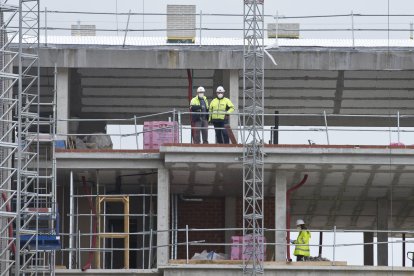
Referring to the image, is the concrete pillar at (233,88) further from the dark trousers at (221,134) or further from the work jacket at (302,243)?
the work jacket at (302,243)

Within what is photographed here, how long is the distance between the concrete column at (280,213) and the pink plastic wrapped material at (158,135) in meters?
3.16

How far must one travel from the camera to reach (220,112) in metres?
56.8

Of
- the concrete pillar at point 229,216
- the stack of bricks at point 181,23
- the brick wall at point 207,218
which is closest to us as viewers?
the stack of bricks at point 181,23

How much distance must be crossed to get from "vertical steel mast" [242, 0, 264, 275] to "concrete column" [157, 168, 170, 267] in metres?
2.13

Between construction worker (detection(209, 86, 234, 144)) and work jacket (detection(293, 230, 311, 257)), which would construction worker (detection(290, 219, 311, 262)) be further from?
construction worker (detection(209, 86, 234, 144))

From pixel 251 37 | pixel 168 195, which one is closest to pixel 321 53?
pixel 251 37

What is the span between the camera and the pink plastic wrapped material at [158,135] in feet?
190

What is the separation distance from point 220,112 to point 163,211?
314 centimetres

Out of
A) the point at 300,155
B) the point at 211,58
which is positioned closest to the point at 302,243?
the point at 300,155

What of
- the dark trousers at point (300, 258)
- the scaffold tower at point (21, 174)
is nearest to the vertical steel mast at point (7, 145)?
the scaffold tower at point (21, 174)

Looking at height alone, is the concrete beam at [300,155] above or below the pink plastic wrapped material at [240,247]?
above

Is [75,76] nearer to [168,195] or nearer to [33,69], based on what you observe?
[33,69]

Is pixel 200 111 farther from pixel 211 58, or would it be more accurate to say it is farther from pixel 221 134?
pixel 211 58

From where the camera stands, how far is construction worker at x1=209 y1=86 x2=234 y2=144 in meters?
57.1
